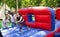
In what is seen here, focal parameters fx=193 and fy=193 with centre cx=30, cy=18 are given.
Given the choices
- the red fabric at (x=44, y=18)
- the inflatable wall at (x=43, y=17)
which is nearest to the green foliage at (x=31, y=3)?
the inflatable wall at (x=43, y=17)

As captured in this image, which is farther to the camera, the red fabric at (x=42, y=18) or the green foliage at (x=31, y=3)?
the green foliage at (x=31, y=3)

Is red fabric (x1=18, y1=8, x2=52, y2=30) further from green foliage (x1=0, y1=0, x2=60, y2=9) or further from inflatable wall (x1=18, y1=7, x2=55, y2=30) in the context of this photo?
green foliage (x1=0, y1=0, x2=60, y2=9)

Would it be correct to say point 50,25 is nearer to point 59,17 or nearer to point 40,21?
point 40,21

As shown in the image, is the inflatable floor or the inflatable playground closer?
the inflatable floor

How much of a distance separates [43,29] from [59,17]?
1.24 meters

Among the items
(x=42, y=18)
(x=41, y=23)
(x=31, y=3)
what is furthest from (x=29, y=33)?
(x=31, y=3)

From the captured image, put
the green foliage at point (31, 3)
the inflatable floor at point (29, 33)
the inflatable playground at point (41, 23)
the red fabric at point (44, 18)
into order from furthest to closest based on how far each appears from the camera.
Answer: the green foliage at point (31, 3) < the red fabric at point (44, 18) < the inflatable playground at point (41, 23) < the inflatable floor at point (29, 33)

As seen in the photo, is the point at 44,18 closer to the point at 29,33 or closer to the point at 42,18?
the point at 42,18

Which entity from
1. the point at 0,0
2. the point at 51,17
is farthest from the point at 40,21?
the point at 0,0

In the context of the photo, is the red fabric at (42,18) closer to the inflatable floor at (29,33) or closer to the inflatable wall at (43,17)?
the inflatable wall at (43,17)

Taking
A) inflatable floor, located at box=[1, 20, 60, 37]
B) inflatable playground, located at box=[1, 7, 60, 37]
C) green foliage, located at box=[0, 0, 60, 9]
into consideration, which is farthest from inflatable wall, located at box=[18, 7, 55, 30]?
green foliage, located at box=[0, 0, 60, 9]

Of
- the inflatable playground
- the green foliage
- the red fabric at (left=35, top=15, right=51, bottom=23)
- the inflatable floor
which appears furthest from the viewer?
the green foliage

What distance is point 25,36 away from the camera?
7.37 meters

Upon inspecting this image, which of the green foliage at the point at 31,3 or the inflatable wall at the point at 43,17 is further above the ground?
the inflatable wall at the point at 43,17
